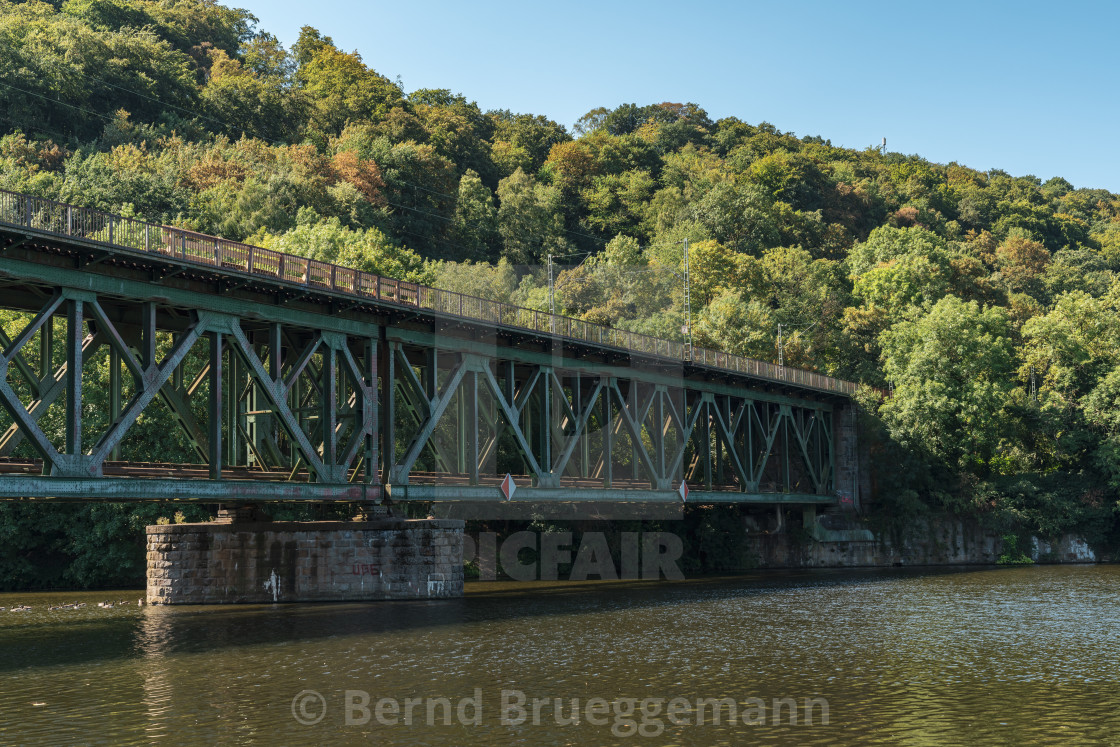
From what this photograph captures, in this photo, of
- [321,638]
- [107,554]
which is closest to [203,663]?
[321,638]

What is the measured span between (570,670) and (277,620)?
584 inches

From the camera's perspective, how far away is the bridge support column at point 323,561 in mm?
43469

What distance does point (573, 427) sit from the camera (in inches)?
2484

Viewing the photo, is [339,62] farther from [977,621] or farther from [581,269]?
[977,621]

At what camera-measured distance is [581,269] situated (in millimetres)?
114625

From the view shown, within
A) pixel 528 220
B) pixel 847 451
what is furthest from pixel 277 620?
pixel 528 220

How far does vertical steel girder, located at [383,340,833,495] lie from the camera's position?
161 feet

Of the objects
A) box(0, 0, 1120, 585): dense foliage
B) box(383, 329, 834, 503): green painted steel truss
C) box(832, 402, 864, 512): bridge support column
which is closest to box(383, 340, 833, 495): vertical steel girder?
box(383, 329, 834, 503): green painted steel truss

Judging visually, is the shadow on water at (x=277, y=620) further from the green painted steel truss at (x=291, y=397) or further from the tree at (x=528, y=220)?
the tree at (x=528, y=220)

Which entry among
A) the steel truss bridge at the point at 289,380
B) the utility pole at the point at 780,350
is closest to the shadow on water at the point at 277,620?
the steel truss bridge at the point at 289,380

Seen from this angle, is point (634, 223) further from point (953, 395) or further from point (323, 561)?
point (323, 561)

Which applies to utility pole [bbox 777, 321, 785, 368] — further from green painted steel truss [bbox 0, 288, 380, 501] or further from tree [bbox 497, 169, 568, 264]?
green painted steel truss [bbox 0, 288, 380, 501]

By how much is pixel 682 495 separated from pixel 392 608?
82.4ft

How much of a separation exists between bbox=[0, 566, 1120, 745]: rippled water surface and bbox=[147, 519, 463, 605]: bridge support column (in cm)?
156
